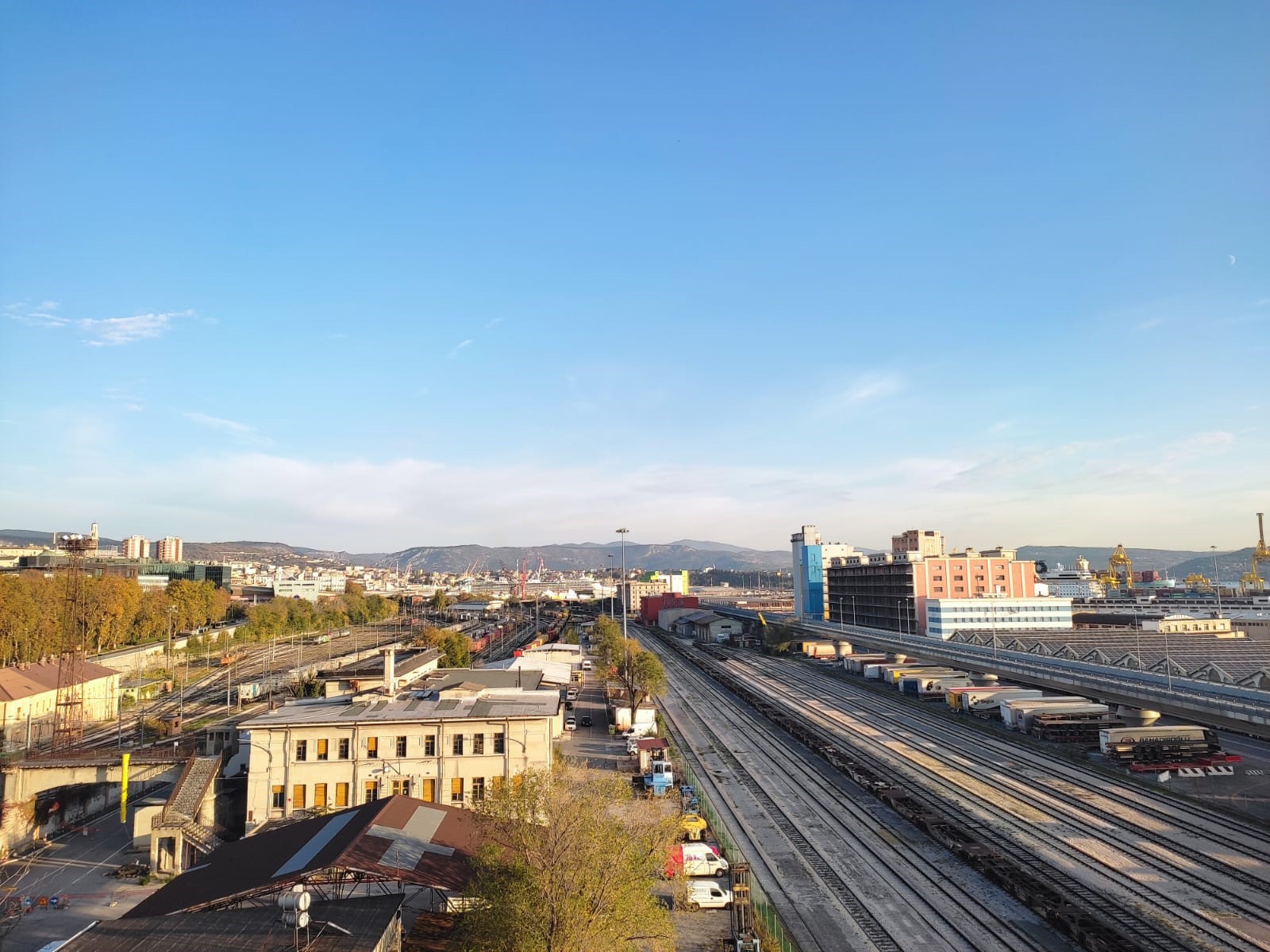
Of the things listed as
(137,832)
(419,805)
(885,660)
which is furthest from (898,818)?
(885,660)

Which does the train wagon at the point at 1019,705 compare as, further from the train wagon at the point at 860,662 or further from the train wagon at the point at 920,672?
the train wagon at the point at 860,662

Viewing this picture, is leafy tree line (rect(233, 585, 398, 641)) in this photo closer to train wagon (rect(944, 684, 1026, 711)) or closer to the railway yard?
the railway yard

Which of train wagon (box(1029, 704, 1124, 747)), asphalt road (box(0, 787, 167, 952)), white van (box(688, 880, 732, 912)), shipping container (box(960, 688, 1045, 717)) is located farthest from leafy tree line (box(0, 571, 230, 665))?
train wagon (box(1029, 704, 1124, 747))

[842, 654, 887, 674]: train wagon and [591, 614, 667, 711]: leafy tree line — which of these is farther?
[842, 654, 887, 674]: train wagon

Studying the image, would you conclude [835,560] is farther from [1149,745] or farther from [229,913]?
[229,913]

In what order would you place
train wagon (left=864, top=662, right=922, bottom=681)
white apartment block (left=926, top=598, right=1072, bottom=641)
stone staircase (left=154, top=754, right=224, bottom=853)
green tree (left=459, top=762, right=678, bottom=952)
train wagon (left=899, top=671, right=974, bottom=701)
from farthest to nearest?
1. white apartment block (left=926, top=598, right=1072, bottom=641)
2. train wagon (left=864, top=662, right=922, bottom=681)
3. train wagon (left=899, top=671, right=974, bottom=701)
4. stone staircase (left=154, top=754, right=224, bottom=853)
5. green tree (left=459, top=762, right=678, bottom=952)

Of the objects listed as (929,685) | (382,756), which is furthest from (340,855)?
(929,685)
